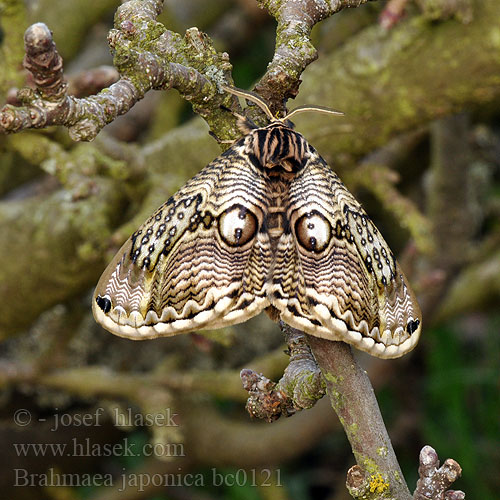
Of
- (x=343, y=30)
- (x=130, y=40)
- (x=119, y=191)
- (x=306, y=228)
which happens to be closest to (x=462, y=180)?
(x=343, y=30)

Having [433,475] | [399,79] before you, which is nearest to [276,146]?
[433,475]

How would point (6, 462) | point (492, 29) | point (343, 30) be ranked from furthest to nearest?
point (6, 462)
point (343, 30)
point (492, 29)

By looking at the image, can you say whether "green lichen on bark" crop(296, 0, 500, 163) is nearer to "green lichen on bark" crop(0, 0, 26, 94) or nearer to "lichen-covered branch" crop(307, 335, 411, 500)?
"green lichen on bark" crop(0, 0, 26, 94)

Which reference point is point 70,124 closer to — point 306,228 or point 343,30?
point 306,228

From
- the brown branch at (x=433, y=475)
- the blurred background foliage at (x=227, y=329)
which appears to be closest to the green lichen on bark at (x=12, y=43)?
the blurred background foliage at (x=227, y=329)

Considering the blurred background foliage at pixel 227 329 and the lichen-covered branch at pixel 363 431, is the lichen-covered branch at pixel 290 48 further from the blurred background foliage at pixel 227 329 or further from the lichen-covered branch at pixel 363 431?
the blurred background foliage at pixel 227 329

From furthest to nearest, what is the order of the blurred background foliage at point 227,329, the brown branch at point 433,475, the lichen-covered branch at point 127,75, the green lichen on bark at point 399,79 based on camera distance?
the blurred background foliage at point 227,329 → the green lichen on bark at point 399,79 → the brown branch at point 433,475 → the lichen-covered branch at point 127,75
